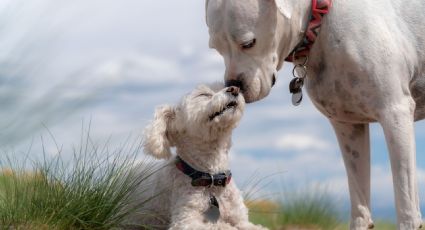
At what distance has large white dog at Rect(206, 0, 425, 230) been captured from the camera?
207 inches

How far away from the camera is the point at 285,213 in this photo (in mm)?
7367

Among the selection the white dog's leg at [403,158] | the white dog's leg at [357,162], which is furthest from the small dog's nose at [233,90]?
the white dog's leg at [357,162]

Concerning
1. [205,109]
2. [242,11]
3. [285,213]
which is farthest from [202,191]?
[285,213]

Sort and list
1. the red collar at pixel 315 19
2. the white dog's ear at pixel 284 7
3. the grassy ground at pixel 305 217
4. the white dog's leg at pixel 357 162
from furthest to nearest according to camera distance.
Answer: the grassy ground at pixel 305 217 → the white dog's leg at pixel 357 162 → the red collar at pixel 315 19 → the white dog's ear at pixel 284 7

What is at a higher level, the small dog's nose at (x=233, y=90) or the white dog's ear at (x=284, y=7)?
the white dog's ear at (x=284, y=7)

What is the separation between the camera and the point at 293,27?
5457 mm

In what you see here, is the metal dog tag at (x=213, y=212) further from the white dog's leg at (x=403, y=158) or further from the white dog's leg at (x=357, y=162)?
the white dog's leg at (x=357, y=162)

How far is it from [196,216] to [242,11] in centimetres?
141

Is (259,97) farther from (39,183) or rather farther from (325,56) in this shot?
(39,183)

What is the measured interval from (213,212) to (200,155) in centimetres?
40

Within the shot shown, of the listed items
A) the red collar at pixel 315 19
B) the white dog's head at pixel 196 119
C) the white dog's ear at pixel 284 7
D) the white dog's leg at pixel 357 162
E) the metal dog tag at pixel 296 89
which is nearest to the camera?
the white dog's head at pixel 196 119

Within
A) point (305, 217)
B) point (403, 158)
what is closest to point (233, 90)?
point (403, 158)

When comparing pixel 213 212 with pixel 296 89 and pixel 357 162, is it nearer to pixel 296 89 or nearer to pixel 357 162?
pixel 296 89

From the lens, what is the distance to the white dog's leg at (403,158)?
5.39m
